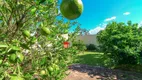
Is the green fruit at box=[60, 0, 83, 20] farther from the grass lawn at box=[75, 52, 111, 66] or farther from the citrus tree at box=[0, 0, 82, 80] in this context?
the grass lawn at box=[75, 52, 111, 66]

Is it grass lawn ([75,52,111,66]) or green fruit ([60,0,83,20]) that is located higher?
green fruit ([60,0,83,20])

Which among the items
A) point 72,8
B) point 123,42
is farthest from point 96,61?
point 72,8

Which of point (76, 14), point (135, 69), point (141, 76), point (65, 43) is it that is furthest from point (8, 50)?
point (135, 69)

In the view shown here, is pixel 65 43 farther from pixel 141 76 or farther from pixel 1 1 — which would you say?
pixel 141 76

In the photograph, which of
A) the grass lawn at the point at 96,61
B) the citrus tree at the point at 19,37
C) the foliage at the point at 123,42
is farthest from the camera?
the grass lawn at the point at 96,61

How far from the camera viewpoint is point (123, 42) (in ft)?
33.6

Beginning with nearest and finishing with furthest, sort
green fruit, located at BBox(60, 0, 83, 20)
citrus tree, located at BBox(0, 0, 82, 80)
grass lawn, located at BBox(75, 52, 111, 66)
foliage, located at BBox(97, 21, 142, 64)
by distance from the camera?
citrus tree, located at BBox(0, 0, 82, 80) < green fruit, located at BBox(60, 0, 83, 20) < foliage, located at BBox(97, 21, 142, 64) < grass lawn, located at BBox(75, 52, 111, 66)

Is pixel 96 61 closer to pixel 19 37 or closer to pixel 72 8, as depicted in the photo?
pixel 19 37

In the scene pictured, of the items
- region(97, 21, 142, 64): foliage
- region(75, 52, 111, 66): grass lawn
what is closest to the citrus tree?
region(97, 21, 142, 64): foliage

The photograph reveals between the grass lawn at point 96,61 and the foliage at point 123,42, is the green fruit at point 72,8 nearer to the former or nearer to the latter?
the foliage at point 123,42

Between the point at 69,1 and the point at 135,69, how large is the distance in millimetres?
9889

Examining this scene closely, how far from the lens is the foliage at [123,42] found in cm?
1000

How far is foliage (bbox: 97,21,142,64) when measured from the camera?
32.8 ft

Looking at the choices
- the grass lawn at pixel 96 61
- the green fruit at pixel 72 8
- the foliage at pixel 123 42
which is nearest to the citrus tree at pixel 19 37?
the green fruit at pixel 72 8
